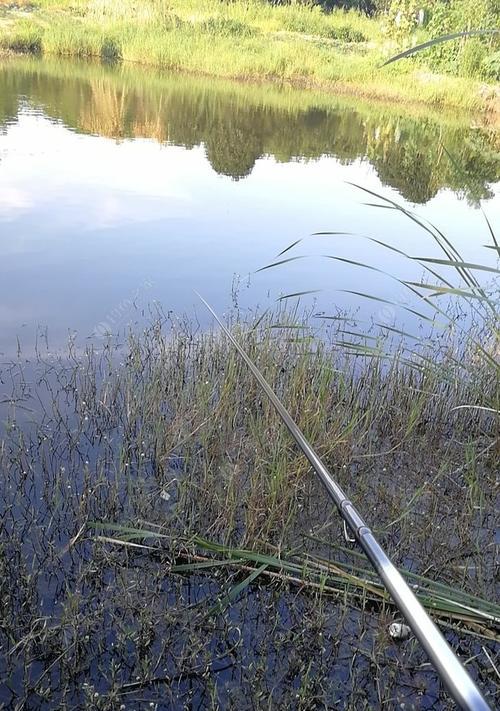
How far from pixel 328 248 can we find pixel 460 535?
3.34 metres

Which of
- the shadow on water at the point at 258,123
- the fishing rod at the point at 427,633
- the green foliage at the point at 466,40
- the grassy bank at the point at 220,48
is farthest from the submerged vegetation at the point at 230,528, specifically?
the green foliage at the point at 466,40

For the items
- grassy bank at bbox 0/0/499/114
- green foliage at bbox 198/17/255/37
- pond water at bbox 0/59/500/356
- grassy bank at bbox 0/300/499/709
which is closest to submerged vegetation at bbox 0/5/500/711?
grassy bank at bbox 0/300/499/709

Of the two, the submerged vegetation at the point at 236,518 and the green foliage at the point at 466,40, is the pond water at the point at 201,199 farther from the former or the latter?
the green foliage at the point at 466,40

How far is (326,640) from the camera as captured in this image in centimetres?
155

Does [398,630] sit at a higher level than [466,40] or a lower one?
lower

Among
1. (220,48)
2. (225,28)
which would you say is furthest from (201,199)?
(225,28)

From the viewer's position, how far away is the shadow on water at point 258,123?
742cm

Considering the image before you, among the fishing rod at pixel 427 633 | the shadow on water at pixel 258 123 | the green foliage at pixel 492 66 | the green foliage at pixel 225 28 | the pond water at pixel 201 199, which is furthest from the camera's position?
the green foliage at pixel 225 28

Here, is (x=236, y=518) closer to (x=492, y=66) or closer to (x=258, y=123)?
(x=258, y=123)

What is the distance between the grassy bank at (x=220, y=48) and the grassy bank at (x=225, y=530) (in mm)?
11109

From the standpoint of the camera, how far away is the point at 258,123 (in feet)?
29.9

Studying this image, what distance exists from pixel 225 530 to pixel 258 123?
8216mm

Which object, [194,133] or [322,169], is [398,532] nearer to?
[322,169]

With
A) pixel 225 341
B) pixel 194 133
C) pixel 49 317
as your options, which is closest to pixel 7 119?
pixel 194 133
